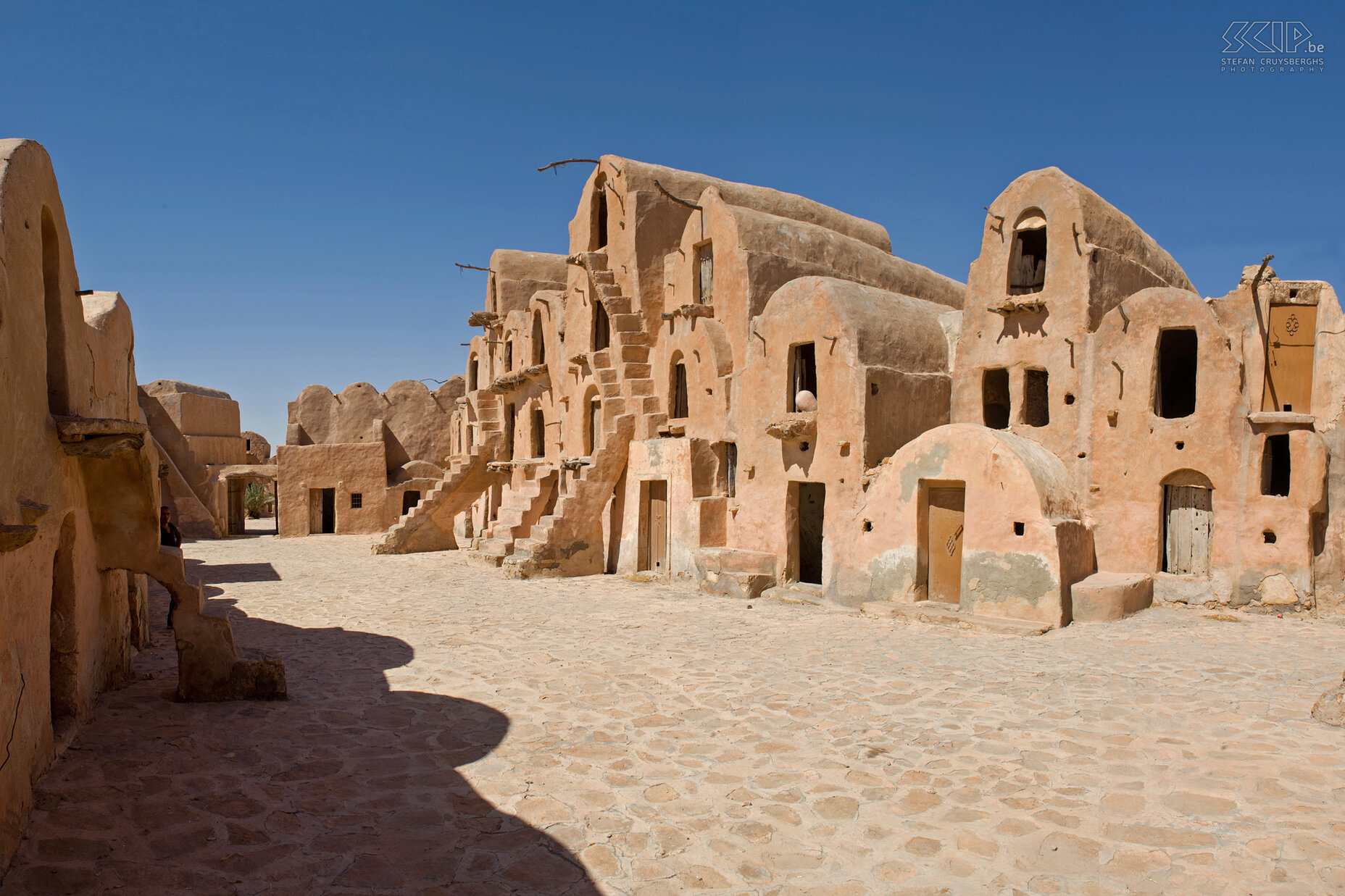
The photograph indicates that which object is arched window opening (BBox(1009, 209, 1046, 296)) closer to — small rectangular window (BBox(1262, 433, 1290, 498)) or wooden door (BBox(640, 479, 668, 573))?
small rectangular window (BBox(1262, 433, 1290, 498))

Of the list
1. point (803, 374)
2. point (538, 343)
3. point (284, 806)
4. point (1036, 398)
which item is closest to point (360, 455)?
point (538, 343)

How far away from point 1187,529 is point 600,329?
13922 millimetres

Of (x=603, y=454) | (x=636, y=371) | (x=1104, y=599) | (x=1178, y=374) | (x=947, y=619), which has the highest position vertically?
(x=636, y=371)

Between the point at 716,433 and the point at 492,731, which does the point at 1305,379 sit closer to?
the point at 716,433

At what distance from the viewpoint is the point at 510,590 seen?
1634cm

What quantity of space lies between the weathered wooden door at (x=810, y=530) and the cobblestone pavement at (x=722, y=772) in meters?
5.62

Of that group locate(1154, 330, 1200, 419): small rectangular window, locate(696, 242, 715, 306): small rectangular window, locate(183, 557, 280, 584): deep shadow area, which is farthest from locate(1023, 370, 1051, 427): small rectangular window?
locate(183, 557, 280, 584): deep shadow area

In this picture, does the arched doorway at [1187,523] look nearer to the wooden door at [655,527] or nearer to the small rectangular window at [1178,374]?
the small rectangular window at [1178,374]

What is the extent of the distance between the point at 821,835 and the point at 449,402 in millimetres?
32816

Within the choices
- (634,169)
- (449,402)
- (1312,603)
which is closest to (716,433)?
(634,169)

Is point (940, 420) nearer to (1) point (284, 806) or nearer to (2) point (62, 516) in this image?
(1) point (284, 806)

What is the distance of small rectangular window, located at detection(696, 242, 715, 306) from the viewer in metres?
19.2

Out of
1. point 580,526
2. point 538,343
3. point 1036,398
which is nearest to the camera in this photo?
point 1036,398

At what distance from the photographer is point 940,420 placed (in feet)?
53.2
